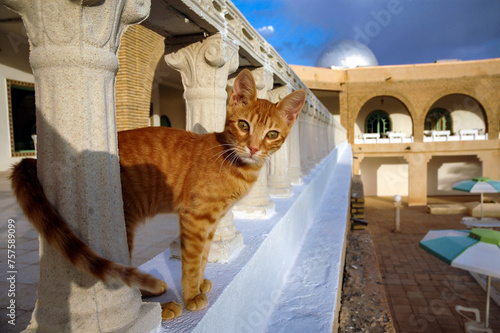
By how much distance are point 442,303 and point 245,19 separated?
7644mm

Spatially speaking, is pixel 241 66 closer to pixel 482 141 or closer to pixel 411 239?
pixel 411 239

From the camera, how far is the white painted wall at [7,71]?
7.80 metres

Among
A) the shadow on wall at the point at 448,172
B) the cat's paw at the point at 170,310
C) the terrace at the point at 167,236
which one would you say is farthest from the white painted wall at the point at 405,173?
the cat's paw at the point at 170,310

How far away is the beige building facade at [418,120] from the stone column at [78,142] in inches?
746

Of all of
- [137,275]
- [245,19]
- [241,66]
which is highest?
[245,19]

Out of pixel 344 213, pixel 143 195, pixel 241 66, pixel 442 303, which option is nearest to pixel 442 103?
pixel 442 303

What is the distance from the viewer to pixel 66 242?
3.50 feet

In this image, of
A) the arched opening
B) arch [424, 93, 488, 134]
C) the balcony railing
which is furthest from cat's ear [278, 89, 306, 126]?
arch [424, 93, 488, 134]

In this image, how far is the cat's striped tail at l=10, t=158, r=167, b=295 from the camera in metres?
1.04

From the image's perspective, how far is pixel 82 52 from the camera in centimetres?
109

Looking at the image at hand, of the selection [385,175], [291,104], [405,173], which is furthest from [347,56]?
[291,104]

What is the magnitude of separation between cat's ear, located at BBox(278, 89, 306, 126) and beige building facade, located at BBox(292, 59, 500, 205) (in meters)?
17.9

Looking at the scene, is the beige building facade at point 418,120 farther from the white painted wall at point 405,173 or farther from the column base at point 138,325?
the column base at point 138,325

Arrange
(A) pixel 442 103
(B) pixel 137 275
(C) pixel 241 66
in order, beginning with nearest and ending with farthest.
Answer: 1. (B) pixel 137 275
2. (C) pixel 241 66
3. (A) pixel 442 103
